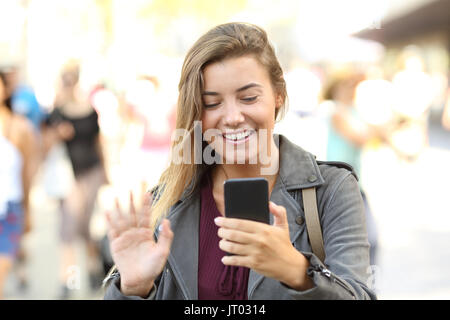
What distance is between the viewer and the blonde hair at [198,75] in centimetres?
164

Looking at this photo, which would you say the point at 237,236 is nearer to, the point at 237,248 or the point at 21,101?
the point at 237,248

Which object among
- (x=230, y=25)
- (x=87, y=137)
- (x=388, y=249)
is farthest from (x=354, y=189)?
(x=388, y=249)

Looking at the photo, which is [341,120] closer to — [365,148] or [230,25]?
[365,148]

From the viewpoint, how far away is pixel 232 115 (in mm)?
1635

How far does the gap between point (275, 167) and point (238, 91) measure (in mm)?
294

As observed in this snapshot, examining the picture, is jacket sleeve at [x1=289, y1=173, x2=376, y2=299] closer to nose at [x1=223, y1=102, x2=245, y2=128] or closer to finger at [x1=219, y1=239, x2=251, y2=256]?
finger at [x1=219, y1=239, x2=251, y2=256]

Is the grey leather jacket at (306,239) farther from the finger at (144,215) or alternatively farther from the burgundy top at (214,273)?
the finger at (144,215)

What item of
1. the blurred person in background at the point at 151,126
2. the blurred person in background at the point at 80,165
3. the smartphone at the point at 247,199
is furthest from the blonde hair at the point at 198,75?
the blurred person in background at the point at 80,165

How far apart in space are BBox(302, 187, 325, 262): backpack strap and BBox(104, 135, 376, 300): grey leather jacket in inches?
0.7

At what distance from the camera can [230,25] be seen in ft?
5.71

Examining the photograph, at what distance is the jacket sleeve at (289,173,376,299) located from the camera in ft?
4.53

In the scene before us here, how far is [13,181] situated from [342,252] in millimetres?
2817

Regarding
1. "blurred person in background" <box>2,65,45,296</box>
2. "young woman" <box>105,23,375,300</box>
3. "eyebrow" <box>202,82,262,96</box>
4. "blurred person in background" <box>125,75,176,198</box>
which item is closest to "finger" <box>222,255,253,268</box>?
"young woman" <box>105,23,375,300</box>

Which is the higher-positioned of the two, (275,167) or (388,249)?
(275,167)
